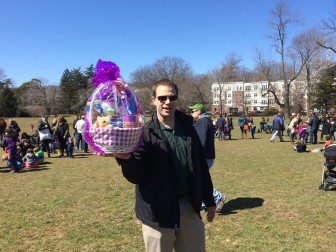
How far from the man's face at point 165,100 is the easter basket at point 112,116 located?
35cm

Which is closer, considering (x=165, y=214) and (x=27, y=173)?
(x=165, y=214)

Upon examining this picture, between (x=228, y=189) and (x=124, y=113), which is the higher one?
(x=124, y=113)

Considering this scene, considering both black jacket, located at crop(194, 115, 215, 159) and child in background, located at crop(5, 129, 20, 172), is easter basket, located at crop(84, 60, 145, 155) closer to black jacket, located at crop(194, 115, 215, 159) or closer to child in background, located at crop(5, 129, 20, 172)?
black jacket, located at crop(194, 115, 215, 159)

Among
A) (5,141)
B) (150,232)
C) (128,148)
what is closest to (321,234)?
(150,232)

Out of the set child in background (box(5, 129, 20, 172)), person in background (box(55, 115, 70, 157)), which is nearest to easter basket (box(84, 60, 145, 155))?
child in background (box(5, 129, 20, 172))

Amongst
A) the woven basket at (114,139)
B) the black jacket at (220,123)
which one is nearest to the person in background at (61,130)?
the black jacket at (220,123)

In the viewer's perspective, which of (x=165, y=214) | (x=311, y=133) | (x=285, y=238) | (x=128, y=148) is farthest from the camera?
(x=311, y=133)

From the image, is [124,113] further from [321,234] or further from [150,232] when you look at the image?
[321,234]

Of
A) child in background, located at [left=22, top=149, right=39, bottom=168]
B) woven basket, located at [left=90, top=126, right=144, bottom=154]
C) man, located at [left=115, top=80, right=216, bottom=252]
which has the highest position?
woven basket, located at [left=90, top=126, right=144, bottom=154]

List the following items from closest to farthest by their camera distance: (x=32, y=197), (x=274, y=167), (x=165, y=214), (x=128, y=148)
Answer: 1. (x=128, y=148)
2. (x=165, y=214)
3. (x=32, y=197)
4. (x=274, y=167)

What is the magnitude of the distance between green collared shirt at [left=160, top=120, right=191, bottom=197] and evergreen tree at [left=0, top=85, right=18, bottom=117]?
2537 inches

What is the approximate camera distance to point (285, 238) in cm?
444

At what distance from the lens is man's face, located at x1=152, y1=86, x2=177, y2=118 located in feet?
7.82

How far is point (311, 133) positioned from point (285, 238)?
12.8 metres
